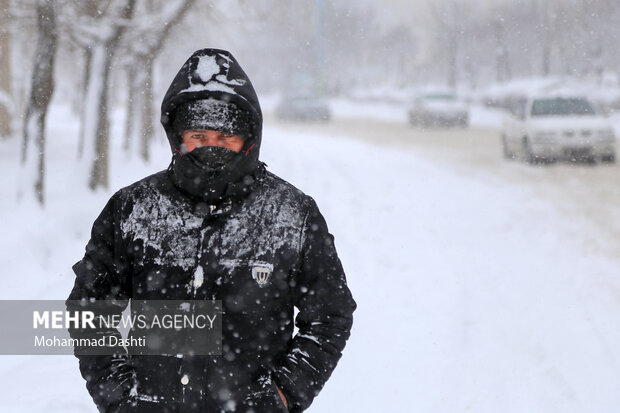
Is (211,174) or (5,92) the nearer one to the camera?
(211,174)

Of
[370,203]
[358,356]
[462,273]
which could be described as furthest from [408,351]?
[370,203]

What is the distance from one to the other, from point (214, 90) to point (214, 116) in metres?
0.09

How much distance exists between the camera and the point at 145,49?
48.5ft

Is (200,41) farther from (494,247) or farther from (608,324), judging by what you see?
(608,324)

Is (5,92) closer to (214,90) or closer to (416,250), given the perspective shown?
(416,250)

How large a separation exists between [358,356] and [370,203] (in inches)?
259

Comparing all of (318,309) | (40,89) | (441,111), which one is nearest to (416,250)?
(40,89)

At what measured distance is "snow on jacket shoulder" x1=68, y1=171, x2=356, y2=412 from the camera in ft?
6.75

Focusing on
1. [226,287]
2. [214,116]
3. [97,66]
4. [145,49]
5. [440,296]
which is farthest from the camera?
[145,49]

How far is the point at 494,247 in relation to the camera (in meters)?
8.23

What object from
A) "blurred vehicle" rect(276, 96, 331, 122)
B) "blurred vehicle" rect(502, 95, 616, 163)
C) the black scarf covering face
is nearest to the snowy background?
"blurred vehicle" rect(502, 95, 616, 163)

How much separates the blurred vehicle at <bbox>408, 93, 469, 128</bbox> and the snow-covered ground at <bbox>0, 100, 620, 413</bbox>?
17668mm

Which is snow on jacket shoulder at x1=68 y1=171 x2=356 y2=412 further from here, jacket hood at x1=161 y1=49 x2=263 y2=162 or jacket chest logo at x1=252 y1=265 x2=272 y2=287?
jacket hood at x1=161 y1=49 x2=263 y2=162

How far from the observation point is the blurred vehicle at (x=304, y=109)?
35000 millimetres
